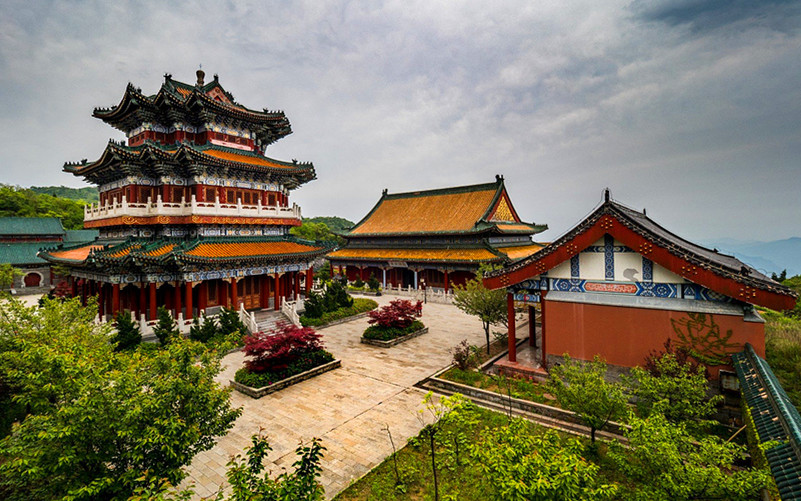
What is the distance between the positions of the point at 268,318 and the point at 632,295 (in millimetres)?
17544

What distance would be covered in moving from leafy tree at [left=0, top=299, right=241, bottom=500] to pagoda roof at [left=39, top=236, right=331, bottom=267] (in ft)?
36.3

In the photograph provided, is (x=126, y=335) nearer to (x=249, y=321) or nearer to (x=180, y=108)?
(x=249, y=321)

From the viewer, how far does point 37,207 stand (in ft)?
185

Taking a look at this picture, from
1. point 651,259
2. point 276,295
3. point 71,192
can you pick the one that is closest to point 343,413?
point 651,259

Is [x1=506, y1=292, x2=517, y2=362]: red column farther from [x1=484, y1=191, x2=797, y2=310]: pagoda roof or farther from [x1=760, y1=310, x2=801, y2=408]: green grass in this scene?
[x1=760, y1=310, x2=801, y2=408]: green grass

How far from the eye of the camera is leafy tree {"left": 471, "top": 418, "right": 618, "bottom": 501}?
4.00 meters

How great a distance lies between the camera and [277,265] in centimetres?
2209

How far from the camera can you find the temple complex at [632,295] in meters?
9.00

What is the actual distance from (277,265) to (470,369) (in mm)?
13721

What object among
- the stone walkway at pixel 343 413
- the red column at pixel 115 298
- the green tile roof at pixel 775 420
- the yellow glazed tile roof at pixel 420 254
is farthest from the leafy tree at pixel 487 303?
the red column at pixel 115 298

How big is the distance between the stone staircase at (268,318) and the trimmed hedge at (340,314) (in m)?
1.11

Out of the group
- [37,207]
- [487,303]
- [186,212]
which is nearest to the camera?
[487,303]

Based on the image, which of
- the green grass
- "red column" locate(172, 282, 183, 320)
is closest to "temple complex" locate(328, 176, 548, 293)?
the green grass

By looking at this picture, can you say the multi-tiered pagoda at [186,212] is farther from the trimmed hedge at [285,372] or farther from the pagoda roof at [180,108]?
the trimmed hedge at [285,372]
